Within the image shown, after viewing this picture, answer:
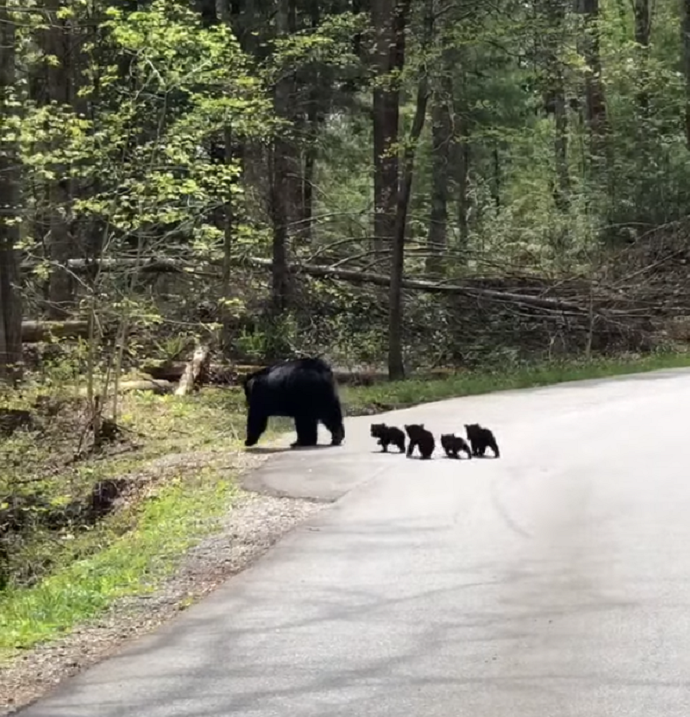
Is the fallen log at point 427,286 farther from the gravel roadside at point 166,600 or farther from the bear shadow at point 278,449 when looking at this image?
the gravel roadside at point 166,600

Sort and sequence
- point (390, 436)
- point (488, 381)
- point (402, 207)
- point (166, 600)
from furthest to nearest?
1. point (402, 207)
2. point (488, 381)
3. point (390, 436)
4. point (166, 600)

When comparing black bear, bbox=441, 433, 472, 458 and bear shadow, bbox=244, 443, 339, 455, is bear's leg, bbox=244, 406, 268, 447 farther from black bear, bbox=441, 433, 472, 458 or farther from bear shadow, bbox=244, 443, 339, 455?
black bear, bbox=441, 433, 472, 458

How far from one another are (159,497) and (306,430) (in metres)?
2.42

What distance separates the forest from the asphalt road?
3954 millimetres

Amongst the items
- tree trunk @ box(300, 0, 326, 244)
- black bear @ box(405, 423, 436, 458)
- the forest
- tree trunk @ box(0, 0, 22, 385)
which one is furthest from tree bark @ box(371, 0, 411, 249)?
black bear @ box(405, 423, 436, 458)

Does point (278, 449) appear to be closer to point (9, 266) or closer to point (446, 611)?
point (446, 611)

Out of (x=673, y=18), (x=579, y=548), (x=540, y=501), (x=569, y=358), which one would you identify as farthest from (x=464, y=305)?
(x=673, y=18)

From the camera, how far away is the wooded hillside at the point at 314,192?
58.1 feet

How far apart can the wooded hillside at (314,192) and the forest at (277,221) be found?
0.08 m

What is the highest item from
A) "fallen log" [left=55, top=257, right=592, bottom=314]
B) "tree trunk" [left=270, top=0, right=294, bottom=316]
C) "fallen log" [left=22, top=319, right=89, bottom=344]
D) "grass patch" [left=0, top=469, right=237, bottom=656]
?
"tree trunk" [left=270, top=0, right=294, bottom=316]

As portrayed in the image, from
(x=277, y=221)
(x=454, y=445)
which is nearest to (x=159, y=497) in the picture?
(x=454, y=445)

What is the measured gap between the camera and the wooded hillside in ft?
58.1

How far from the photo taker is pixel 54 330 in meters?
22.1

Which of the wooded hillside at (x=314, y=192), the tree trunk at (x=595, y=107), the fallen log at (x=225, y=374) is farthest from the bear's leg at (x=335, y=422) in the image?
the tree trunk at (x=595, y=107)
